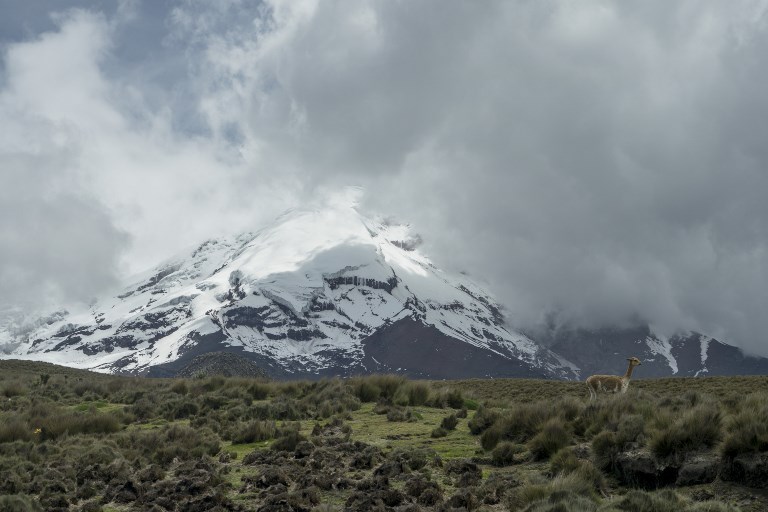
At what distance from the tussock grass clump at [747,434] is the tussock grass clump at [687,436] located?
278 millimetres

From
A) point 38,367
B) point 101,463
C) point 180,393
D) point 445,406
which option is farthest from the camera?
point 38,367

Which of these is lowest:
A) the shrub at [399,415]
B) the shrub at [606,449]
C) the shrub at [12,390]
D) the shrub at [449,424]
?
the shrub at [606,449]

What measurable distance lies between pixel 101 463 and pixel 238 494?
4236mm

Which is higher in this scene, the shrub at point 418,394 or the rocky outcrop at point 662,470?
the shrub at point 418,394

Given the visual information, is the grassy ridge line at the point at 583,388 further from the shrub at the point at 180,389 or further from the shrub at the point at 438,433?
the shrub at the point at 180,389

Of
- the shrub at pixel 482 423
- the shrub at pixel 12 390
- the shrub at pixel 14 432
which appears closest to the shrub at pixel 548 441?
the shrub at pixel 482 423

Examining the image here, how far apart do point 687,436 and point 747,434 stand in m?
0.98

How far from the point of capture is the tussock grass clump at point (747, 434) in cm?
905

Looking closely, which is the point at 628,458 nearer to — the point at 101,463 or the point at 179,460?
the point at 179,460

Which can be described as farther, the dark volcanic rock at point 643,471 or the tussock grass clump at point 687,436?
the tussock grass clump at point 687,436

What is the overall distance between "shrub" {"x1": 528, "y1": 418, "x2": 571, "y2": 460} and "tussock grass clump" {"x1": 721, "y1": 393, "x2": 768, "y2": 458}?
3271 mm

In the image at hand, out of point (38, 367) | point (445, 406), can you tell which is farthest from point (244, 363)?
point (445, 406)

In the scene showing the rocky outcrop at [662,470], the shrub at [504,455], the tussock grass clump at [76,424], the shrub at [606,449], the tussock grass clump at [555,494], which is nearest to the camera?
the tussock grass clump at [555,494]

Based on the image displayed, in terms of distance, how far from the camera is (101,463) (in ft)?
45.8
